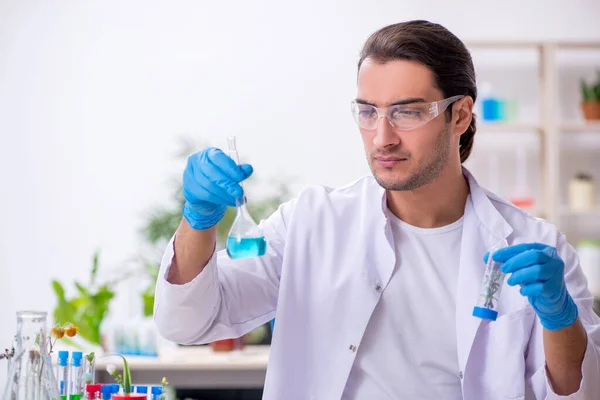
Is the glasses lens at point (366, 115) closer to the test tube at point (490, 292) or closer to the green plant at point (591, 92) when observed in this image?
the test tube at point (490, 292)

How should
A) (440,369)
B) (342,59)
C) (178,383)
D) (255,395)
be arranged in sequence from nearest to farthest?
(440,369) < (178,383) < (255,395) < (342,59)

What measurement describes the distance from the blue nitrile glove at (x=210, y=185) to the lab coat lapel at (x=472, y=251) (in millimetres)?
584

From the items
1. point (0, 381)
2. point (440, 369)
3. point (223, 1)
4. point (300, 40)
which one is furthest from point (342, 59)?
point (440, 369)

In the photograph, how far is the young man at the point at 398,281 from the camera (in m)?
1.68

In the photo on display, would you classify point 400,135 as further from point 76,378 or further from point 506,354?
point 76,378

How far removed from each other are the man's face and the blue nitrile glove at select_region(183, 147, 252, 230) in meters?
0.38

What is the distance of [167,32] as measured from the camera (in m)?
4.42

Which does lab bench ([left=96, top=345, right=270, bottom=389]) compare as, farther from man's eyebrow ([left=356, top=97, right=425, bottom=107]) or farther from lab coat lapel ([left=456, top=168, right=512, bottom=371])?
man's eyebrow ([left=356, top=97, right=425, bottom=107])

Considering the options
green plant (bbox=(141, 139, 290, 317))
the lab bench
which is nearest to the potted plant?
green plant (bbox=(141, 139, 290, 317))

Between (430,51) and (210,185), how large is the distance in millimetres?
647

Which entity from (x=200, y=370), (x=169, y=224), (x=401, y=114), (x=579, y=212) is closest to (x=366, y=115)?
(x=401, y=114)

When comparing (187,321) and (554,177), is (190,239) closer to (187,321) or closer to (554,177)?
(187,321)

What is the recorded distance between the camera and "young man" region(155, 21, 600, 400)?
5.52 feet

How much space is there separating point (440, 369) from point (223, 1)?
3123 millimetres
